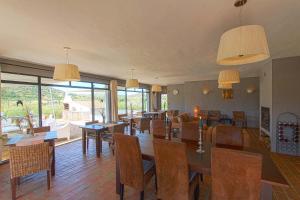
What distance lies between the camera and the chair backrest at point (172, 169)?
1865 millimetres

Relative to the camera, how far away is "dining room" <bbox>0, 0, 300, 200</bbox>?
1.74 metres

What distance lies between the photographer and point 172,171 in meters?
1.95

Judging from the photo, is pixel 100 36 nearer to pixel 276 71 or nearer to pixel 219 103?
pixel 276 71

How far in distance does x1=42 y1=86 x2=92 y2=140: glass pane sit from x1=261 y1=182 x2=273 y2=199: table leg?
5573 mm

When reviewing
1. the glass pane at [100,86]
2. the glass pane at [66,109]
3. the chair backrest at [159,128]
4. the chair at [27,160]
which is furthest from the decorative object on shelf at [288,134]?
the glass pane at [100,86]

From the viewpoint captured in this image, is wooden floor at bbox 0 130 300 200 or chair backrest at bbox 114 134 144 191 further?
wooden floor at bbox 0 130 300 200

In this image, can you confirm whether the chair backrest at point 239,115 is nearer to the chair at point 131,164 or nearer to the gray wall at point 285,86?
the gray wall at point 285,86

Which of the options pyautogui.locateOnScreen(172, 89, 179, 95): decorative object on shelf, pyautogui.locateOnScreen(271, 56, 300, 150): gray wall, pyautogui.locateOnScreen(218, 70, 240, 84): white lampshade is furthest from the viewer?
A: pyautogui.locateOnScreen(172, 89, 179, 95): decorative object on shelf

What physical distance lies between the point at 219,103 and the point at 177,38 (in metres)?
7.20

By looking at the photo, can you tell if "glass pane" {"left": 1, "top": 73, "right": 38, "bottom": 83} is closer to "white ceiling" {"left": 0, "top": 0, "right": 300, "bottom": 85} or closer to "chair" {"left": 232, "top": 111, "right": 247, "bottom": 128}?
"white ceiling" {"left": 0, "top": 0, "right": 300, "bottom": 85}

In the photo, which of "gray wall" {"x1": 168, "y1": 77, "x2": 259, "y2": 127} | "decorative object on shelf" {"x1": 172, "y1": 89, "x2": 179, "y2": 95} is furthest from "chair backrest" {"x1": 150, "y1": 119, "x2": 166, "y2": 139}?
"decorative object on shelf" {"x1": 172, "y1": 89, "x2": 179, "y2": 95}

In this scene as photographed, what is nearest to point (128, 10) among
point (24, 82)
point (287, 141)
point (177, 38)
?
point (177, 38)

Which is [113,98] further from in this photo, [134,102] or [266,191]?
[266,191]

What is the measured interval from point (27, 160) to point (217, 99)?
8.72 m
